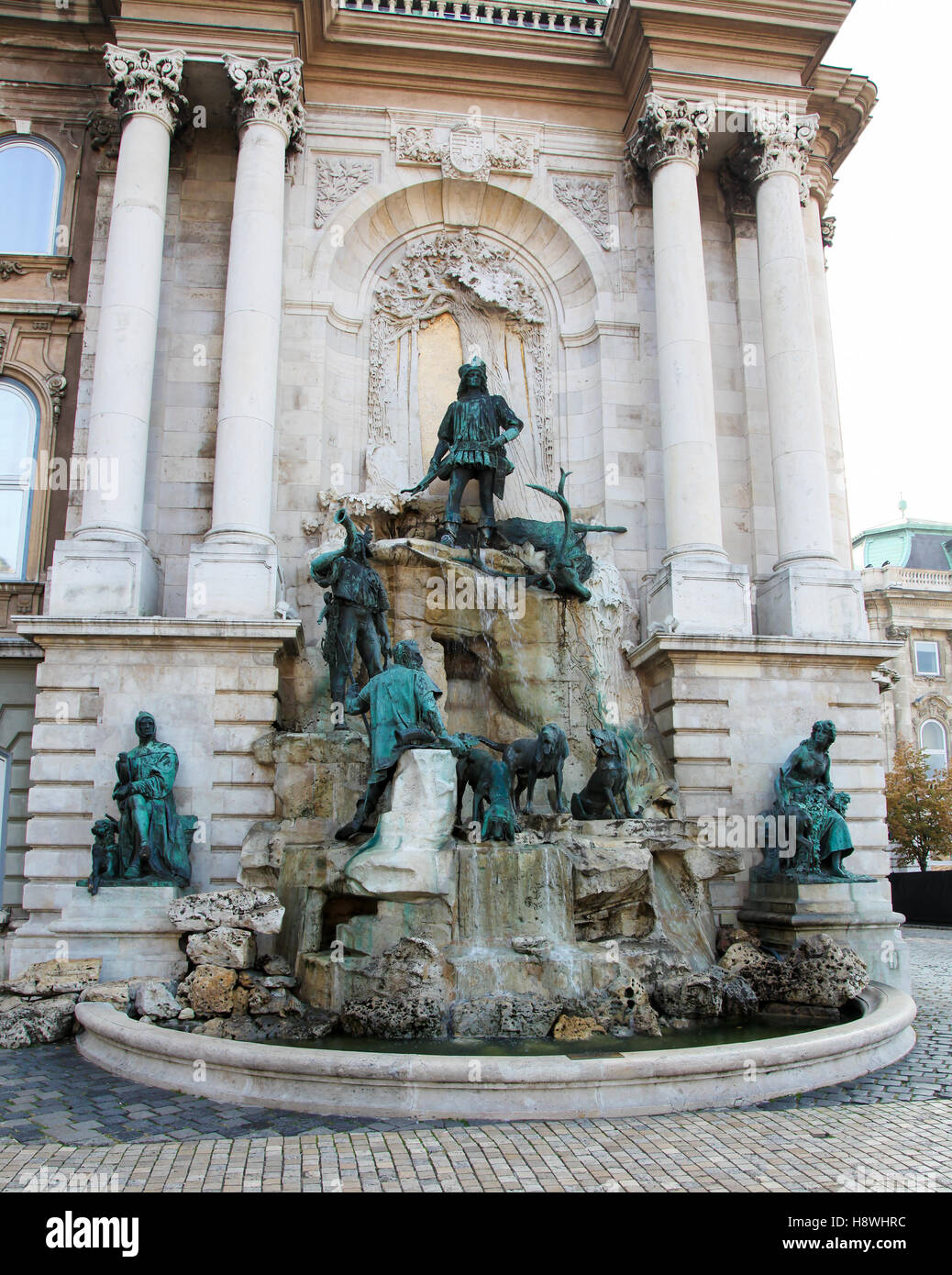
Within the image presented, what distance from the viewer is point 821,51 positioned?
704 inches

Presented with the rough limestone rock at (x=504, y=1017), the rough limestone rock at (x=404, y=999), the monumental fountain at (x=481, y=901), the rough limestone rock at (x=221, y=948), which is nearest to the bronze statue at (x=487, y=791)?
the monumental fountain at (x=481, y=901)

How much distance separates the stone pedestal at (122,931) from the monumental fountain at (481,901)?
11.5 inches

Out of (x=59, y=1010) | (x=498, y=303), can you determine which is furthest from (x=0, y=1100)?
(x=498, y=303)

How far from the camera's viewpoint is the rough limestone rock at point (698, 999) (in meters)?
9.29

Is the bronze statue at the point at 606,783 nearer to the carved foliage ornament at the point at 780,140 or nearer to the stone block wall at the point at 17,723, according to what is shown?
the stone block wall at the point at 17,723

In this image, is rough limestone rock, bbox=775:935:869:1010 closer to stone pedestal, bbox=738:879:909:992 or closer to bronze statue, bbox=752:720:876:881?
stone pedestal, bbox=738:879:909:992

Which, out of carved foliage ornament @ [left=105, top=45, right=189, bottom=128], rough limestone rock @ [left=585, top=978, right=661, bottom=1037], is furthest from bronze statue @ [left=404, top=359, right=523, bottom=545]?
rough limestone rock @ [left=585, top=978, right=661, bottom=1037]

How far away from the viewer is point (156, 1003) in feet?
31.2

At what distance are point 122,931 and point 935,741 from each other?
38.3m

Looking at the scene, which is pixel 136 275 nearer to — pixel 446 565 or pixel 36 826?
pixel 446 565

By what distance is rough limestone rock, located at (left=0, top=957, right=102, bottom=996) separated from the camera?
10.9 m

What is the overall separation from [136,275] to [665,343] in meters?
8.61

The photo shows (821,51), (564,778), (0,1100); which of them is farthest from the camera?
(821,51)

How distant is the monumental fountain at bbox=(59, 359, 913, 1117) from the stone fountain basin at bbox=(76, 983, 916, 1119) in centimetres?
2
